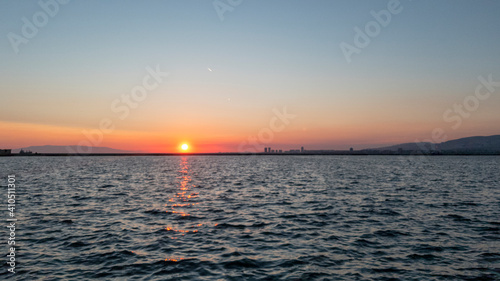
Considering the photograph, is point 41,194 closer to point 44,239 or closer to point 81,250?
point 44,239

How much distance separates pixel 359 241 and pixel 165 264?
442 inches

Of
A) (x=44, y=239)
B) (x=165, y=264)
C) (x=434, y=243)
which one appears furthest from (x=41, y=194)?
(x=434, y=243)

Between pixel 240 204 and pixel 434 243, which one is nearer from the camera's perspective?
pixel 434 243

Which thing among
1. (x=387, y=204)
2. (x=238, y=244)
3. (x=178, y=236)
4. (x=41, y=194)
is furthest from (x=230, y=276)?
(x=41, y=194)

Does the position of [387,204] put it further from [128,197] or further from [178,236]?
[128,197]

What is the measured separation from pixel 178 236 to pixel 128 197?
19.0 meters

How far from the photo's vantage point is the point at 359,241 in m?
19.1

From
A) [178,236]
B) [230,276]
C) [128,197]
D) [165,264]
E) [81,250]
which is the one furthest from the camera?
[128,197]

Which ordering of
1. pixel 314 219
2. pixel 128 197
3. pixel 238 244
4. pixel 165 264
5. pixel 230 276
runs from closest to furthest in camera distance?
1. pixel 230 276
2. pixel 165 264
3. pixel 238 244
4. pixel 314 219
5. pixel 128 197

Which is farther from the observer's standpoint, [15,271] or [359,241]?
[359,241]

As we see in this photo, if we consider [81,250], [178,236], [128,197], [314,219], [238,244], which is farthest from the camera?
[128,197]

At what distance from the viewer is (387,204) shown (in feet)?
105

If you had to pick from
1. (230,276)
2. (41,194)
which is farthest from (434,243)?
(41,194)

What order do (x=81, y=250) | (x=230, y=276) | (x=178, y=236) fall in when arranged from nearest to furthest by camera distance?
(x=230, y=276) → (x=81, y=250) → (x=178, y=236)
